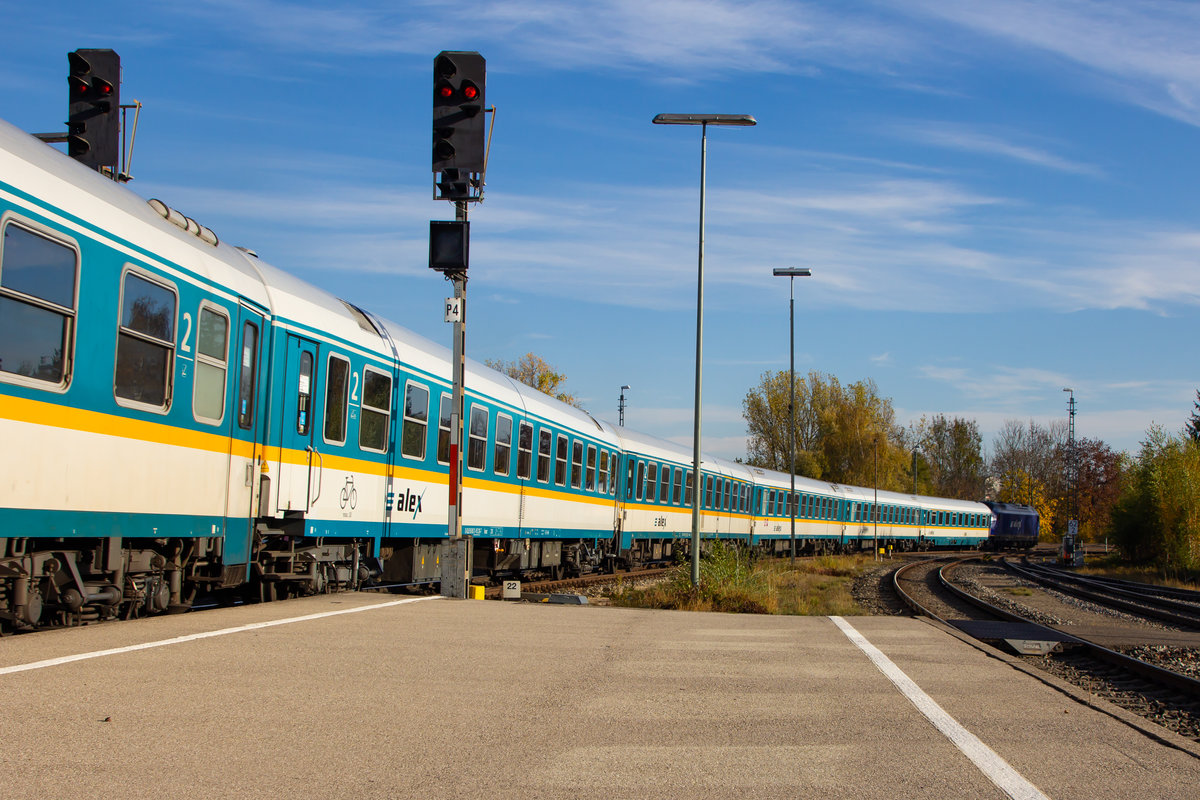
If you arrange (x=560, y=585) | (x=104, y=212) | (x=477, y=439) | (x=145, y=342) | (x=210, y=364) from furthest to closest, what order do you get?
(x=560, y=585) → (x=477, y=439) → (x=210, y=364) → (x=145, y=342) → (x=104, y=212)

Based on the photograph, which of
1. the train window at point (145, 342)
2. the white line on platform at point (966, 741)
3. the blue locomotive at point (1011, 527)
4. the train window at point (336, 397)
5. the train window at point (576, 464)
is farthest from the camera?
the blue locomotive at point (1011, 527)

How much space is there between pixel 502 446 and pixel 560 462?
3.78 metres

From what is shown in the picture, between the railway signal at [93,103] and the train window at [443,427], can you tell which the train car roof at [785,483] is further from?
the railway signal at [93,103]

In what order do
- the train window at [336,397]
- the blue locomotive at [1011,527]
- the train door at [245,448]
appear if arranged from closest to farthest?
1. the train door at [245,448]
2. the train window at [336,397]
3. the blue locomotive at [1011,527]

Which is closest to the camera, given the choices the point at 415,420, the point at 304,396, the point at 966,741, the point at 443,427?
the point at 966,741

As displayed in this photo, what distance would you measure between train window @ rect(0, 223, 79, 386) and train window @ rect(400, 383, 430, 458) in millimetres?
6896

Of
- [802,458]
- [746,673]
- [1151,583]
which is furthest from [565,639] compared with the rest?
[802,458]

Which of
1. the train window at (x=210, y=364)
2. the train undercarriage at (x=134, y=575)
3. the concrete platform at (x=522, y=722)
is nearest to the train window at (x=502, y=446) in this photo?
the train undercarriage at (x=134, y=575)

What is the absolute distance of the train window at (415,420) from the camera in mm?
14406

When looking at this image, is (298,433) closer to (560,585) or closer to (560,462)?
(560,585)

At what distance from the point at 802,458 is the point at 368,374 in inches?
2659

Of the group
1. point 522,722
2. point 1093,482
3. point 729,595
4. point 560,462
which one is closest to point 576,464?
point 560,462

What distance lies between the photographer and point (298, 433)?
11547 mm

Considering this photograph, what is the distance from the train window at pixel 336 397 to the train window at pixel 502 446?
5.52 metres
